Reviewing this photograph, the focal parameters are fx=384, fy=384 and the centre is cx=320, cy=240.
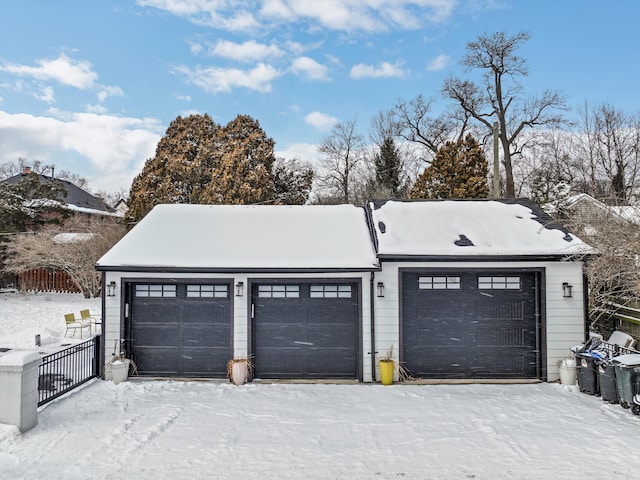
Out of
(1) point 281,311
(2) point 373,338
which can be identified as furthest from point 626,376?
(1) point 281,311

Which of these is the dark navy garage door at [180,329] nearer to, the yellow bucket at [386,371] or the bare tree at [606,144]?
Result: the yellow bucket at [386,371]

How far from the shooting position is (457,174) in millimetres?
19344

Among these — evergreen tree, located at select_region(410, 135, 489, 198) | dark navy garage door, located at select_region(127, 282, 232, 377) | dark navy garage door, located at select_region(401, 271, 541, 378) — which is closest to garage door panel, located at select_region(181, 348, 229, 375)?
dark navy garage door, located at select_region(127, 282, 232, 377)

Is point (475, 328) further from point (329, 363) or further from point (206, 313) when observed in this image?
point (206, 313)

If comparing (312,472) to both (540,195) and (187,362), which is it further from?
(540,195)

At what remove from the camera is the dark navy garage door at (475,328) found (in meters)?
8.03

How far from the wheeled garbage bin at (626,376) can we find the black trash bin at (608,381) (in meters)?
0.08

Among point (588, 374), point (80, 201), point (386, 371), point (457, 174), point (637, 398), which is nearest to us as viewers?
point (637, 398)

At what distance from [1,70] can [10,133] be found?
2311 cm

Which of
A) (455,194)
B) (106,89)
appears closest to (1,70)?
(106,89)

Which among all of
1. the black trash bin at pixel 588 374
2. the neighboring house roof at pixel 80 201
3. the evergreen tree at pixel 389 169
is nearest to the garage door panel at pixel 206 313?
the black trash bin at pixel 588 374

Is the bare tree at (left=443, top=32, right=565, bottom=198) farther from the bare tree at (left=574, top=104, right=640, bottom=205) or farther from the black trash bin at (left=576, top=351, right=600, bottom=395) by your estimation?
the black trash bin at (left=576, top=351, right=600, bottom=395)

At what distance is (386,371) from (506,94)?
19410mm

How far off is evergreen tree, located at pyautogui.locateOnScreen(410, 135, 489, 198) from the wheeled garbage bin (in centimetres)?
1343
